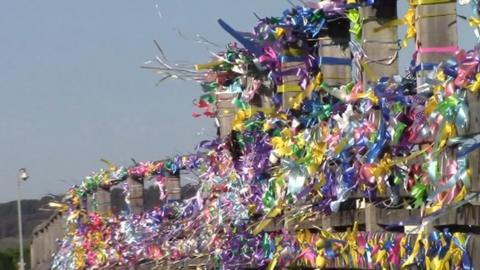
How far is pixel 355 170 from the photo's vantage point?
5.88m

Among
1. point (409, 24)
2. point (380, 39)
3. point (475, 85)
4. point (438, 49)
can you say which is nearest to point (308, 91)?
point (380, 39)

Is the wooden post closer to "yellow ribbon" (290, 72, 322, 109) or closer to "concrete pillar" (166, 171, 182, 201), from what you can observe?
"yellow ribbon" (290, 72, 322, 109)

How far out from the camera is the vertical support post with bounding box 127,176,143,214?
12.7m

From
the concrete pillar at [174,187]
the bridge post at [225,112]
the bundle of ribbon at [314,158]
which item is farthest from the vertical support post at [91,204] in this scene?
the bridge post at [225,112]

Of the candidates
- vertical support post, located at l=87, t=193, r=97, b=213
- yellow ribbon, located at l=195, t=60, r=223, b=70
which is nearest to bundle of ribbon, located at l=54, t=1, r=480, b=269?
yellow ribbon, located at l=195, t=60, r=223, b=70

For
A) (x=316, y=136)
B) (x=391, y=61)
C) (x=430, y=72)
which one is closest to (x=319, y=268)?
(x=316, y=136)

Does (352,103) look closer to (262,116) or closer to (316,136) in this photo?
(316,136)

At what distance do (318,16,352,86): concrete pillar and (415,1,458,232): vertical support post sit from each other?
5.00 ft

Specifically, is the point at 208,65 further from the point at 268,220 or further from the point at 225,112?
the point at 268,220

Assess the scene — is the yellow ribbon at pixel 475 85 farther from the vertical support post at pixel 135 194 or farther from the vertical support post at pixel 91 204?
the vertical support post at pixel 91 204

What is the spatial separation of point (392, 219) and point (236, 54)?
2.75 m

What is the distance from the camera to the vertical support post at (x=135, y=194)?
41.6 feet

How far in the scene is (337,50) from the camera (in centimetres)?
691

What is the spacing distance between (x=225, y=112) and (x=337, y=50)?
6.78 feet
